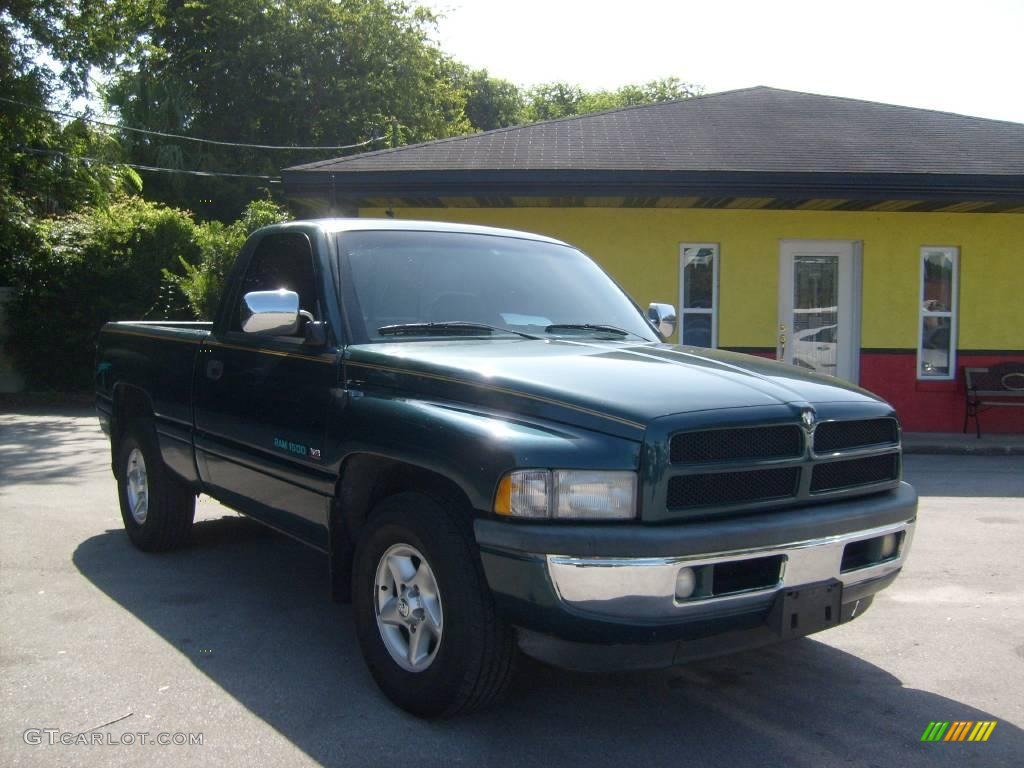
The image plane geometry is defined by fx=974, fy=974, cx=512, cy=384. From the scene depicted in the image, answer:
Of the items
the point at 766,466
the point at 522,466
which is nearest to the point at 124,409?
the point at 522,466

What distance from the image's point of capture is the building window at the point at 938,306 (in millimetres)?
13469

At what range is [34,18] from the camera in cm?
1856

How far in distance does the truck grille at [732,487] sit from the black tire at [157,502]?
3652mm

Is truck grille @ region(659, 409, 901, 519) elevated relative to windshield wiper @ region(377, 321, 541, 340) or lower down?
lower down

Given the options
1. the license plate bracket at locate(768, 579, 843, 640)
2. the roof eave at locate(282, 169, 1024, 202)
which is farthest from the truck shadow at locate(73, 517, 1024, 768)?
the roof eave at locate(282, 169, 1024, 202)

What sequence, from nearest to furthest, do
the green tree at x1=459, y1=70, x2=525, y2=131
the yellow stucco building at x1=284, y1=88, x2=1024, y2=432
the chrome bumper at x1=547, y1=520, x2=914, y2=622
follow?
the chrome bumper at x1=547, y1=520, x2=914, y2=622
the yellow stucco building at x1=284, y1=88, x2=1024, y2=432
the green tree at x1=459, y1=70, x2=525, y2=131

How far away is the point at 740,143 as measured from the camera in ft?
44.5

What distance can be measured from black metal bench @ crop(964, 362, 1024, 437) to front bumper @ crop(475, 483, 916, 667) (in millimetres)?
10833

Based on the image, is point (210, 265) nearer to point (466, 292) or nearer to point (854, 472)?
point (466, 292)

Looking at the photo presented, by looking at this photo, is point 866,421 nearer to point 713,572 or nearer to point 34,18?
point 713,572

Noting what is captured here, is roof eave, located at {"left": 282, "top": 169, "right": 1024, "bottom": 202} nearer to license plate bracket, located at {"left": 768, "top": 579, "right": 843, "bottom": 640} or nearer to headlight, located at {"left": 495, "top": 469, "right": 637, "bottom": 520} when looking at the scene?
license plate bracket, located at {"left": 768, "top": 579, "right": 843, "bottom": 640}

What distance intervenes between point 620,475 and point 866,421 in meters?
1.27

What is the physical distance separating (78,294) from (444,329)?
15212 mm

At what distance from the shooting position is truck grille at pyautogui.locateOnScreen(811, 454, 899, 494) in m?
3.70
